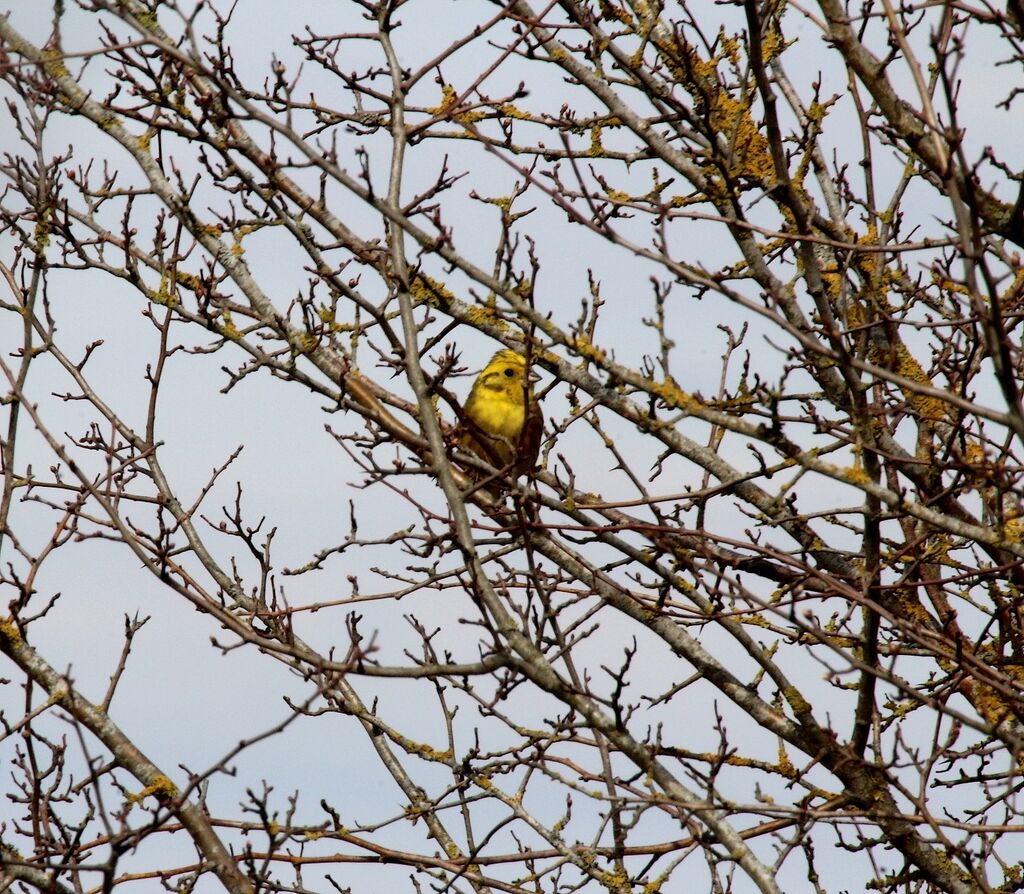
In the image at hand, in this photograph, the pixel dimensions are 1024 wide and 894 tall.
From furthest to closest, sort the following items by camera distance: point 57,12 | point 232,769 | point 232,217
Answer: point 57,12, point 232,217, point 232,769

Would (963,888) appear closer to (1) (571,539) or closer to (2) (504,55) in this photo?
(1) (571,539)

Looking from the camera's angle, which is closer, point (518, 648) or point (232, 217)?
point (518, 648)

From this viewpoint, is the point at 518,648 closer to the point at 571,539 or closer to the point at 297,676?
the point at 571,539

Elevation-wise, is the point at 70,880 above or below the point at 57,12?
below

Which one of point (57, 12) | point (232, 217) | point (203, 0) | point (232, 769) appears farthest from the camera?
point (57, 12)

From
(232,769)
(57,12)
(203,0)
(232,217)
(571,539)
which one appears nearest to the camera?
(232,769)

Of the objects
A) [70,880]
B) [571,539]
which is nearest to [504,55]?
[571,539]

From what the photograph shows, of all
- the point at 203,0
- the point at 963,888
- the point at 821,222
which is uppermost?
the point at 203,0

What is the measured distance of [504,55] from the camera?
16.1ft

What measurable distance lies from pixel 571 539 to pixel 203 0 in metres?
2.41

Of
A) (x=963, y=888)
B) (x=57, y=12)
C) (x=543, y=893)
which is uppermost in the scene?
(x=57, y=12)

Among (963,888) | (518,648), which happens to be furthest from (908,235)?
(518,648)

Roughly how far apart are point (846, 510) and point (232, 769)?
2.42 m

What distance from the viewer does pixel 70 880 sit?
4828 mm
